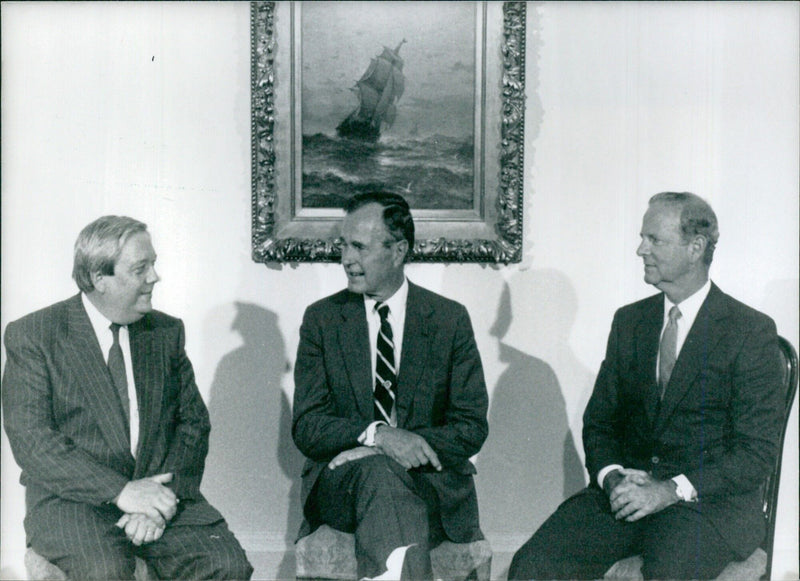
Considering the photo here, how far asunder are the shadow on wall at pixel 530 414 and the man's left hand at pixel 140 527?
1.82 m

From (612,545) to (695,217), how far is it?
1.12m

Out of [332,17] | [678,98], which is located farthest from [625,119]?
[332,17]

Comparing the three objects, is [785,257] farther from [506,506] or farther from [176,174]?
[176,174]

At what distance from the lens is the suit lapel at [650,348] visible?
3244 mm

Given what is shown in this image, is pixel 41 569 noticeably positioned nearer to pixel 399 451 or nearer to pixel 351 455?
pixel 351 455

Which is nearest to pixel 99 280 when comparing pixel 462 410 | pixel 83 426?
pixel 83 426

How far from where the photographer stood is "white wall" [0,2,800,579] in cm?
423

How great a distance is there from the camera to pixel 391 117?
4219mm

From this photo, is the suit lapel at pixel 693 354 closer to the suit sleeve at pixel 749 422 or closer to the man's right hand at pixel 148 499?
the suit sleeve at pixel 749 422

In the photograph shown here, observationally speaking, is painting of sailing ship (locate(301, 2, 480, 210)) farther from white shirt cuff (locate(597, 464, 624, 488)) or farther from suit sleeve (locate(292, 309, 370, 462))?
white shirt cuff (locate(597, 464, 624, 488))

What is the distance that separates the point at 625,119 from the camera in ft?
13.9

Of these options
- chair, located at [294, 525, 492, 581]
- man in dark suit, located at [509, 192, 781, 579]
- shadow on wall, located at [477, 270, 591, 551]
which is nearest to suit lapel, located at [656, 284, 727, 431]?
man in dark suit, located at [509, 192, 781, 579]

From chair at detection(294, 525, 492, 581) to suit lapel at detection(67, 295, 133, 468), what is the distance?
0.67m

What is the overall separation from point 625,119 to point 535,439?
1489 millimetres
